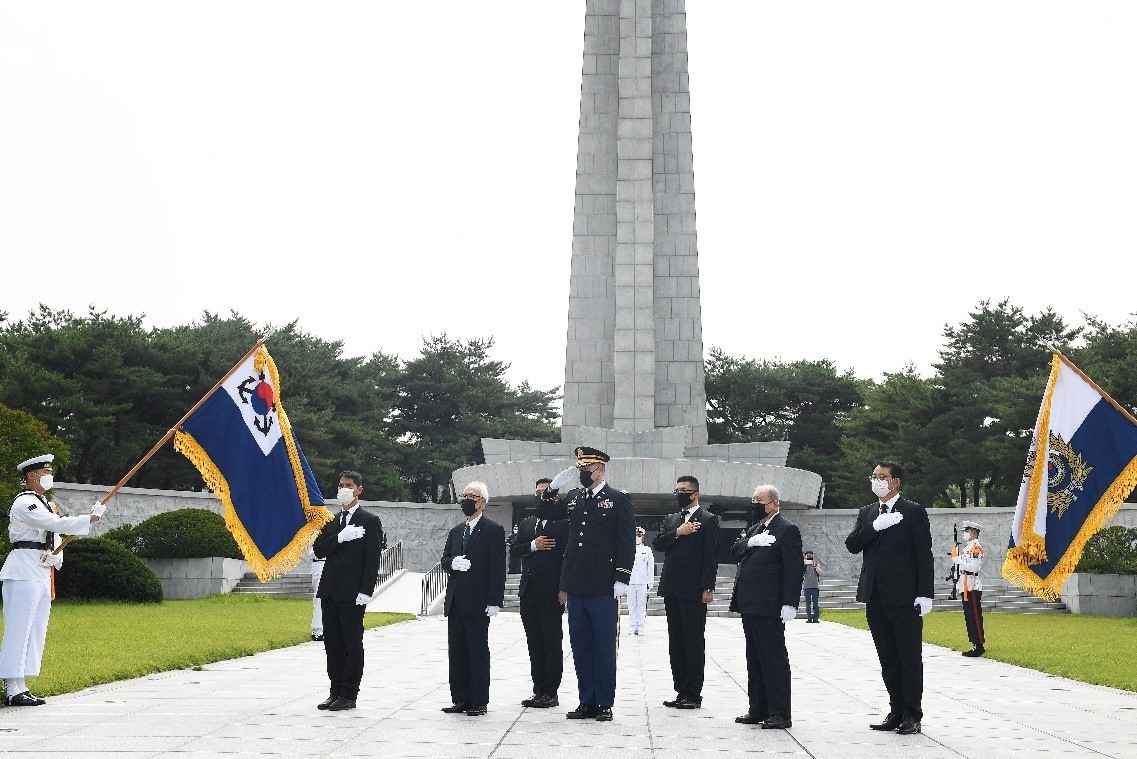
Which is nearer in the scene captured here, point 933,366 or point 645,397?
point 645,397

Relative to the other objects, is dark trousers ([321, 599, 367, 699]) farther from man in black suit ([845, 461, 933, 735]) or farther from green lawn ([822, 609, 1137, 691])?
green lawn ([822, 609, 1137, 691])

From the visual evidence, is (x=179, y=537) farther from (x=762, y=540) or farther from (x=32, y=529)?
(x=762, y=540)

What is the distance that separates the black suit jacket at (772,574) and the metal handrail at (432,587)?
14.4 meters

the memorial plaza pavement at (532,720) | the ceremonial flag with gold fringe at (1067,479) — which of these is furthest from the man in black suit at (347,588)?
the ceremonial flag with gold fringe at (1067,479)

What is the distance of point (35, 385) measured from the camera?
1375 inches

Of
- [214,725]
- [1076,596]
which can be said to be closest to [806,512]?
[1076,596]

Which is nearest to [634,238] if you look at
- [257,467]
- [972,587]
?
[972,587]

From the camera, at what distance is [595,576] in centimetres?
816

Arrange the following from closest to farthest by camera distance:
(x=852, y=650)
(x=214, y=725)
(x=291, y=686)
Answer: (x=214, y=725), (x=291, y=686), (x=852, y=650)

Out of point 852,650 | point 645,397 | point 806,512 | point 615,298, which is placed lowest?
point 852,650

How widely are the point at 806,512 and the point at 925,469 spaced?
1102cm

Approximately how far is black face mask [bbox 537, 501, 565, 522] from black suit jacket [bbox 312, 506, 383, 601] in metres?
1.18

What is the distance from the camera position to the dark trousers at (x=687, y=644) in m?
8.84

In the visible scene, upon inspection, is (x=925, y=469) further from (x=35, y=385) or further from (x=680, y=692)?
(x=680, y=692)
